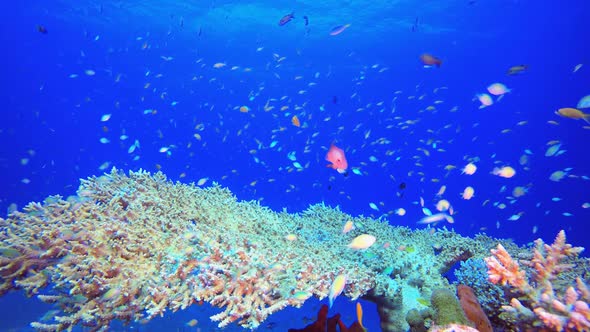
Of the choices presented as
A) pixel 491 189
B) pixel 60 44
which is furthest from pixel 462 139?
pixel 60 44

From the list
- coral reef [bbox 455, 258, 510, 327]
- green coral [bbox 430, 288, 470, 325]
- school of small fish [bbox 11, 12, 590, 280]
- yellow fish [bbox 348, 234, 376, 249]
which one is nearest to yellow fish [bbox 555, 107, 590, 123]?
coral reef [bbox 455, 258, 510, 327]

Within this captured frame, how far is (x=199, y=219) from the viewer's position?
5.52 metres

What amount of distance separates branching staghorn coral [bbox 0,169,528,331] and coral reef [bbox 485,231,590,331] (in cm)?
174

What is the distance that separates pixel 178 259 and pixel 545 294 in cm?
382

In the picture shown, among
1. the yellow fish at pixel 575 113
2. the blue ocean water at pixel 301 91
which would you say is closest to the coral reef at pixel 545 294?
the yellow fish at pixel 575 113

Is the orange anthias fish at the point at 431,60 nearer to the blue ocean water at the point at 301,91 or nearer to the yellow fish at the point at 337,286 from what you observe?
the blue ocean water at the point at 301,91

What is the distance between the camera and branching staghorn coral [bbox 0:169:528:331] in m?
3.59

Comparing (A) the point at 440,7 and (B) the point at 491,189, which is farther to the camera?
(B) the point at 491,189

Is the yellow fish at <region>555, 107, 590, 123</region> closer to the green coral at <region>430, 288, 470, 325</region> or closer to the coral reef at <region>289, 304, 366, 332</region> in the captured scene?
the green coral at <region>430, 288, 470, 325</region>

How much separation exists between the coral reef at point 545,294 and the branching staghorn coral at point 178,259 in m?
1.74

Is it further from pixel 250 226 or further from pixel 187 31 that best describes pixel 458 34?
pixel 250 226

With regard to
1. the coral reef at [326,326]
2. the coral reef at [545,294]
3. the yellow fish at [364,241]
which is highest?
the yellow fish at [364,241]

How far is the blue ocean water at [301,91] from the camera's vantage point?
1119 inches

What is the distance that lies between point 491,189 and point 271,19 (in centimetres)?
5251
